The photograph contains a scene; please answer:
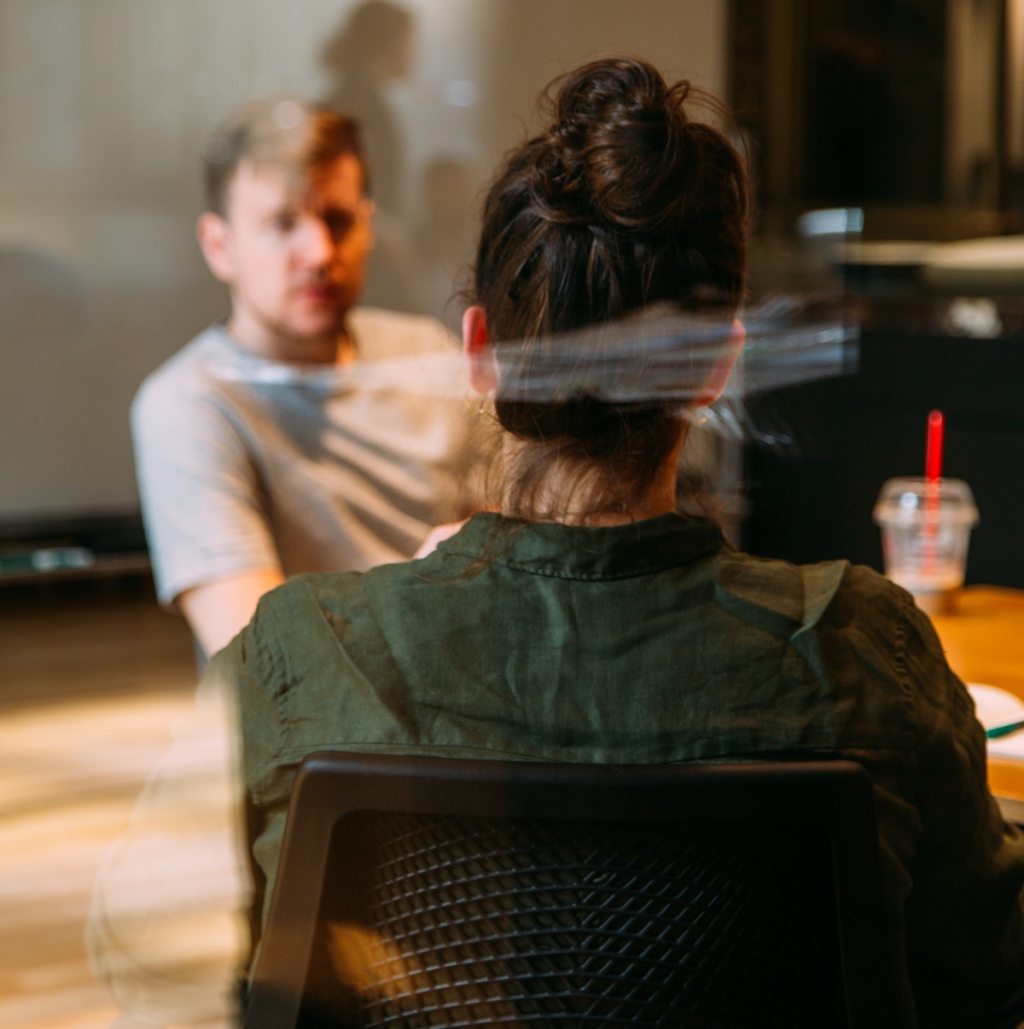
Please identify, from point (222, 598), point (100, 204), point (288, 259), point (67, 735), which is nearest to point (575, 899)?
point (222, 598)

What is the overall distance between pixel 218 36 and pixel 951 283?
189 cm

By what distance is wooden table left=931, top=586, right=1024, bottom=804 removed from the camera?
902mm

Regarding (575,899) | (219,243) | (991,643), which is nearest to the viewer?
(575,899)

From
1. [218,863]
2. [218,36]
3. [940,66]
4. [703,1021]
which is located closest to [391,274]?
[218,36]

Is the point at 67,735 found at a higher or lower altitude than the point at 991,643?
lower

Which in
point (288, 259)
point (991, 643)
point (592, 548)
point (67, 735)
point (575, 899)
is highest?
point (288, 259)

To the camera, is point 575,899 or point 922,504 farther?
point 922,504

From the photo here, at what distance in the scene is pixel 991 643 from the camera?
1220 mm

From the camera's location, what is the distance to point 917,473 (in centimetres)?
231

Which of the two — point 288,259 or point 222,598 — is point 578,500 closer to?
point 222,598

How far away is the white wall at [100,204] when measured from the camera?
2.24 m

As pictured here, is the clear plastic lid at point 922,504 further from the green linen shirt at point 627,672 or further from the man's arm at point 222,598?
the green linen shirt at point 627,672

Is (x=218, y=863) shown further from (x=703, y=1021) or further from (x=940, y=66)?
(x=940, y=66)

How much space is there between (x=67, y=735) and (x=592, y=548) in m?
1.90
